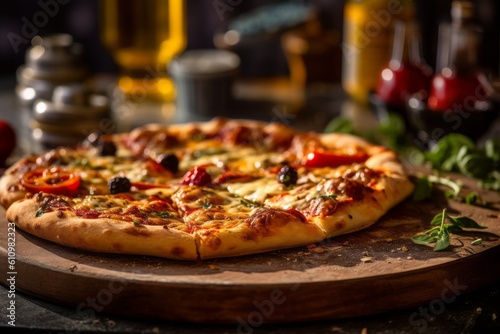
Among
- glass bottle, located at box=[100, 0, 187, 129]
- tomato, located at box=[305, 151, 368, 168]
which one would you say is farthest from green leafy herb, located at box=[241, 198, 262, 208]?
glass bottle, located at box=[100, 0, 187, 129]

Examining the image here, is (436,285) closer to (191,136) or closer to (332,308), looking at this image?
(332,308)

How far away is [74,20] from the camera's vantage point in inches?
309

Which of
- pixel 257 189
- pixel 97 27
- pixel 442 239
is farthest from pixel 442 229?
pixel 97 27

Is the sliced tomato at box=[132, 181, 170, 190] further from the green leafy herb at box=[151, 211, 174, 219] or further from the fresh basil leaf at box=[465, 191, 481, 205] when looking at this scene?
the fresh basil leaf at box=[465, 191, 481, 205]

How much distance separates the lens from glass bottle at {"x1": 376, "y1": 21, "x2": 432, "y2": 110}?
554cm

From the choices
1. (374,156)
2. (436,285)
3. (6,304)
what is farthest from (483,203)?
(6,304)

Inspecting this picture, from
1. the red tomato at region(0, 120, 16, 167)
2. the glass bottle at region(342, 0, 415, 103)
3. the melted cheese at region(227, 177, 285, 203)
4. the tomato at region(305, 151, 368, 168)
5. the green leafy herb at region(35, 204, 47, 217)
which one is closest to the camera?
the green leafy herb at region(35, 204, 47, 217)

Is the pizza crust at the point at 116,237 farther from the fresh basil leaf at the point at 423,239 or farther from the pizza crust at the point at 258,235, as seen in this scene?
the fresh basil leaf at the point at 423,239

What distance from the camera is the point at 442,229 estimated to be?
342 centimetres

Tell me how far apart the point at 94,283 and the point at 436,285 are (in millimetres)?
1256

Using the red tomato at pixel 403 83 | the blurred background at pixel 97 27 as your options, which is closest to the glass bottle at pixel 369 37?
the red tomato at pixel 403 83

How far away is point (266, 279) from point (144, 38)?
375cm

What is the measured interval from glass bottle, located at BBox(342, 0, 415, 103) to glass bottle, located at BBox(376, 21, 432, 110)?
0.70ft

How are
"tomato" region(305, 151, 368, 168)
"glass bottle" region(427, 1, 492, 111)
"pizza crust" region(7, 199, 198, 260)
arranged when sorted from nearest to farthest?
"pizza crust" region(7, 199, 198, 260) < "tomato" region(305, 151, 368, 168) < "glass bottle" region(427, 1, 492, 111)
